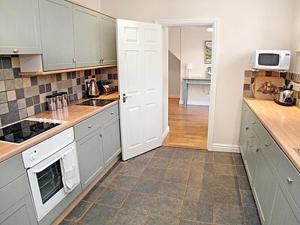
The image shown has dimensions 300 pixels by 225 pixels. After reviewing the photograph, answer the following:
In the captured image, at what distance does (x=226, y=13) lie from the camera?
3.13 meters

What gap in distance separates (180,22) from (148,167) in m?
2.17

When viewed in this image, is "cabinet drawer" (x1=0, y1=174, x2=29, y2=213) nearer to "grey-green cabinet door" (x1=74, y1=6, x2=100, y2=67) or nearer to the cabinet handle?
"grey-green cabinet door" (x1=74, y1=6, x2=100, y2=67)

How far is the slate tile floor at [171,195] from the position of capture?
6.89 ft

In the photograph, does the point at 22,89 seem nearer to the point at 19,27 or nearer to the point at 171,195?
the point at 19,27

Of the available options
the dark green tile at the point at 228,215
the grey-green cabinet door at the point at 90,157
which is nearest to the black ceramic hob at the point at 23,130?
the grey-green cabinet door at the point at 90,157

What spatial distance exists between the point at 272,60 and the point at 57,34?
8.38ft

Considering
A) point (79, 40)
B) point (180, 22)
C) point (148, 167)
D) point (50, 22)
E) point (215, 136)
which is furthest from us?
point (215, 136)

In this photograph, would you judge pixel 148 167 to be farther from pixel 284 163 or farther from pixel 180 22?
pixel 180 22

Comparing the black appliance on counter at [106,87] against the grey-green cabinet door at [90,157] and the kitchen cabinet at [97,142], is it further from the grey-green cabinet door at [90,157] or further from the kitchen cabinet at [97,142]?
the grey-green cabinet door at [90,157]

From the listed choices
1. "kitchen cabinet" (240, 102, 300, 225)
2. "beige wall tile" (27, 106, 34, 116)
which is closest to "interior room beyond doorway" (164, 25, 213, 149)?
"kitchen cabinet" (240, 102, 300, 225)

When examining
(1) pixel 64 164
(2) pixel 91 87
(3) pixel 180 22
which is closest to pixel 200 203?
(1) pixel 64 164

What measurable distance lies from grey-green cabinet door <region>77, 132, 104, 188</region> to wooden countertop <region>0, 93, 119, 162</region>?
253 mm

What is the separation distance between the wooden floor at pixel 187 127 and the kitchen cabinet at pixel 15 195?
2.54 metres

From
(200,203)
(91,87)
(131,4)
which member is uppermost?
(131,4)
